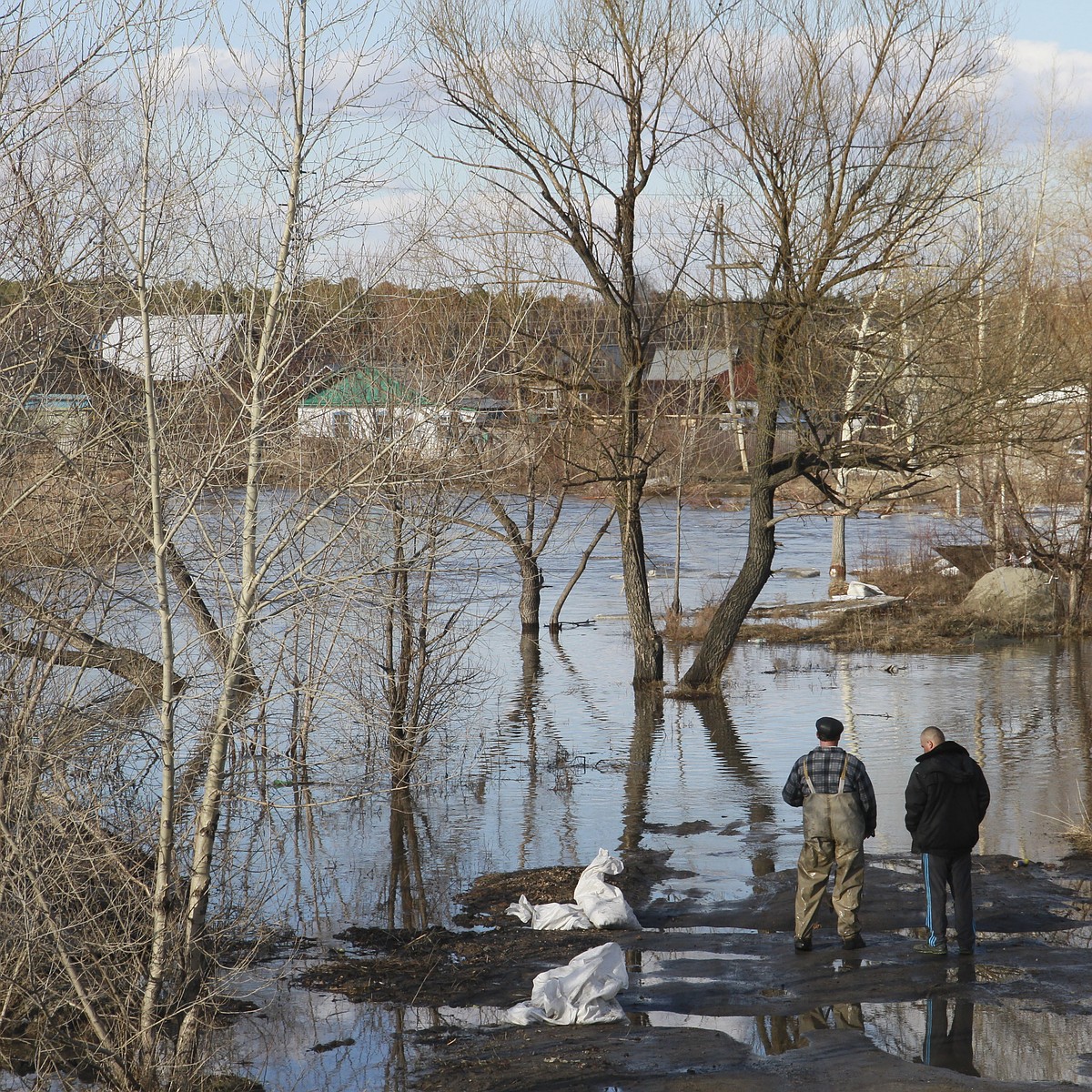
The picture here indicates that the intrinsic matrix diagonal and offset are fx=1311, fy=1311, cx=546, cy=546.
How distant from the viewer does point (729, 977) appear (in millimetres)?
8492

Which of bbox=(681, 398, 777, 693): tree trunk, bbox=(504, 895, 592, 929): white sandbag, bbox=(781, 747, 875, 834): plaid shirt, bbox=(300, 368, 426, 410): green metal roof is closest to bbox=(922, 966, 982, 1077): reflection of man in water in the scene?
bbox=(781, 747, 875, 834): plaid shirt

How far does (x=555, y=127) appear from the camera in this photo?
704 inches

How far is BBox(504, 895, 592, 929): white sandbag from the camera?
9.70 meters

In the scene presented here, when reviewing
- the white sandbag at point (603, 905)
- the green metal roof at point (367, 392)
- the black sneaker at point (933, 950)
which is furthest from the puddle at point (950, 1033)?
the green metal roof at point (367, 392)

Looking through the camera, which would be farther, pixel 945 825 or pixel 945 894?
pixel 945 894

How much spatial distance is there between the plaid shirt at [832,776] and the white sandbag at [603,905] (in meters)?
1.66

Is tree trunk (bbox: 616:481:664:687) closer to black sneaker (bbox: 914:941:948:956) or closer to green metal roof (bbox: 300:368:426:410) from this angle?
green metal roof (bbox: 300:368:426:410)

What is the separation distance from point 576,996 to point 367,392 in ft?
24.1

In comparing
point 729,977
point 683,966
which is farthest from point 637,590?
point 729,977

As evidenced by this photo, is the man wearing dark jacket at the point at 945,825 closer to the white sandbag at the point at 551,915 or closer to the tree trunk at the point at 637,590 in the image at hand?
the white sandbag at the point at 551,915

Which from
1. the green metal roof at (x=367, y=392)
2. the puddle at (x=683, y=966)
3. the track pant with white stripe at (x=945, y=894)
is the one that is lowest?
the puddle at (x=683, y=966)

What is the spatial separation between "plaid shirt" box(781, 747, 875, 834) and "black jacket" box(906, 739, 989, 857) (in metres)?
0.29

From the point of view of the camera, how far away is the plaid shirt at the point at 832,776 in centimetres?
870

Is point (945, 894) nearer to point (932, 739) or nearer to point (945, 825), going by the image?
point (945, 825)
